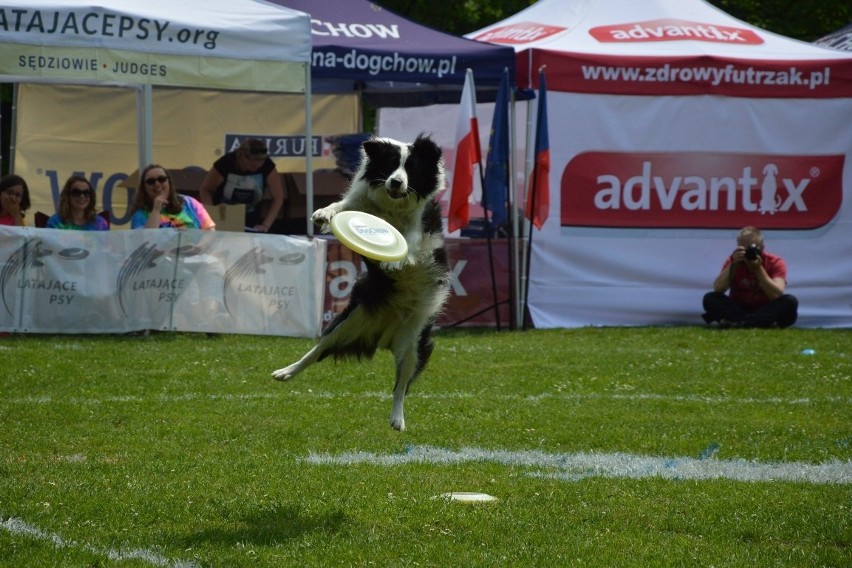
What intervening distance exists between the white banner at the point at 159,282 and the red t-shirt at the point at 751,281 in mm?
Result: 5267

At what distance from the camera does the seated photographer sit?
1423cm

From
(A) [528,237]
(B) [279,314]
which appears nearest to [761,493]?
(B) [279,314]

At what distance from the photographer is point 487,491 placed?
628 cm

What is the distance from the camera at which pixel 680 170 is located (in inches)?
589

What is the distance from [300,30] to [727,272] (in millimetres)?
5920

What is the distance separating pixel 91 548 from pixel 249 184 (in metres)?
9.55

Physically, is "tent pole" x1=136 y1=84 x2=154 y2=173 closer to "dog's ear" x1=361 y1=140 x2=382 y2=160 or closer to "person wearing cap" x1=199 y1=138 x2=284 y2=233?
"person wearing cap" x1=199 y1=138 x2=284 y2=233

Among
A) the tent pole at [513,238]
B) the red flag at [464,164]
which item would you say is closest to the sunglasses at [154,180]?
the red flag at [464,164]

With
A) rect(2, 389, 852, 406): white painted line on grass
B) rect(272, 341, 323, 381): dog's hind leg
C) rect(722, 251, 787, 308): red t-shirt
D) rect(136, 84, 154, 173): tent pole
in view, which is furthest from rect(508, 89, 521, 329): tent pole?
rect(272, 341, 323, 381): dog's hind leg

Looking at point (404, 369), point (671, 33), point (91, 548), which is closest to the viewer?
point (91, 548)

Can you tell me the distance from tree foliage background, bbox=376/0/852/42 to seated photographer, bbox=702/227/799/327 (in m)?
14.4

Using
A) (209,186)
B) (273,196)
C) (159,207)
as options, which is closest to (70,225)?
(159,207)

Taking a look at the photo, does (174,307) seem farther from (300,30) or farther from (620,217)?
(620,217)

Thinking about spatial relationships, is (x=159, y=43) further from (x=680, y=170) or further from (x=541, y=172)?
(x=680, y=170)
